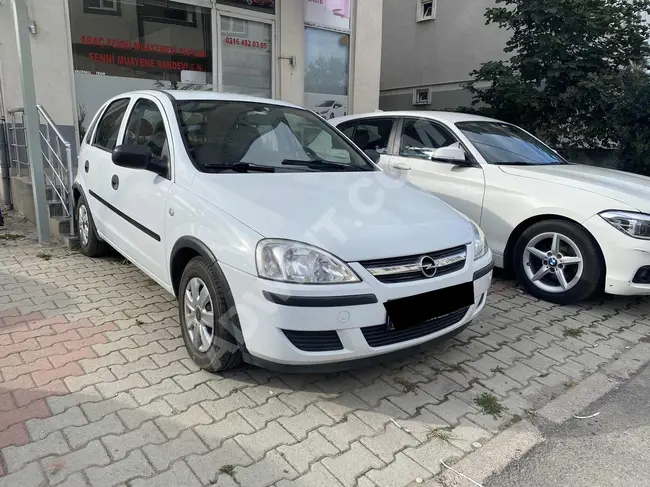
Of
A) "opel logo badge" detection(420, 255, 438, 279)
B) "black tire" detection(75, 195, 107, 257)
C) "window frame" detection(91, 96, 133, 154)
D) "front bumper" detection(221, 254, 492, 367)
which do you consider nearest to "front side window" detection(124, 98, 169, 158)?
"window frame" detection(91, 96, 133, 154)

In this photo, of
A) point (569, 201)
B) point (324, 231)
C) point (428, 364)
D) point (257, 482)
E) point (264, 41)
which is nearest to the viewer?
point (257, 482)

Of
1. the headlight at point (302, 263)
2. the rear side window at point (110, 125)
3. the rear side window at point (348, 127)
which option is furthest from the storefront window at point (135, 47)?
the headlight at point (302, 263)

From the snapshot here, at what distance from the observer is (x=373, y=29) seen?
388 inches

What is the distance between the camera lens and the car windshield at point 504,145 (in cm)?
484

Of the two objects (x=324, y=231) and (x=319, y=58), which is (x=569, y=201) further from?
(x=319, y=58)

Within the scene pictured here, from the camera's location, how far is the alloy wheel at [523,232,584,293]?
13.5 ft

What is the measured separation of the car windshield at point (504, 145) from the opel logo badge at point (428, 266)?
243cm

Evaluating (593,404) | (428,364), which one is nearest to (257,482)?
(428,364)

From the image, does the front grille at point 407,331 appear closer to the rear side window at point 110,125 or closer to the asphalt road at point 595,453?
the asphalt road at point 595,453

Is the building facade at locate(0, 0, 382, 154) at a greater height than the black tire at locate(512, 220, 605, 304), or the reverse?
the building facade at locate(0, 0, 382, 154)

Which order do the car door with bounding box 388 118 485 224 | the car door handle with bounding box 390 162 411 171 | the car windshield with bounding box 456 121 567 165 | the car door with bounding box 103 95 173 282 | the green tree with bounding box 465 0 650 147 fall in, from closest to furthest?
1. the car door with bounding box 103 95 173 282
2. the car door with bounding box 388 118 485 224
3. the car windshield with bounding box 456 121 567 165
4. the car door handle with bounding box 390 162 411 171
5. the green tree with bounding box 465 0 650 147

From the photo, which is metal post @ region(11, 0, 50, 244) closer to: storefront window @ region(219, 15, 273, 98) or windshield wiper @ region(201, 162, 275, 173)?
windshield wiper @ region(201, 162, 275, 173)

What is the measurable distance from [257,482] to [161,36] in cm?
751

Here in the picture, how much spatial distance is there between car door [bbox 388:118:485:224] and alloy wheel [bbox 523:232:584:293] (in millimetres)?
585
